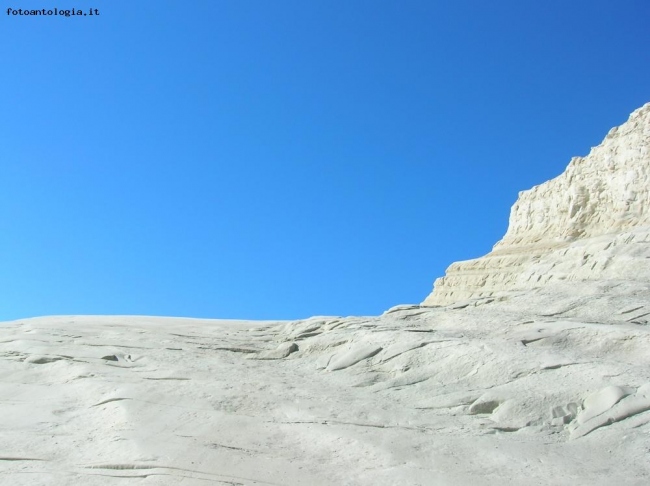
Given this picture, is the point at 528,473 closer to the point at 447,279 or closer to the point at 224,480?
the point at 224,480

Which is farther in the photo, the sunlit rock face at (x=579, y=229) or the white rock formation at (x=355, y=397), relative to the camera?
the sunlit rock face at (x=579, y=229)

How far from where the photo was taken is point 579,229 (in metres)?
24.1

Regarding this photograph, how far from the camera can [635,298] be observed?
42.0ft

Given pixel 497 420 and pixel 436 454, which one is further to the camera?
pixel 497 420

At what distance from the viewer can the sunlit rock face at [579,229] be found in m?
17.8

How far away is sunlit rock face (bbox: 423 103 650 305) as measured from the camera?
1784 centimetres

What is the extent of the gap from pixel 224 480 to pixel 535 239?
22.3 m

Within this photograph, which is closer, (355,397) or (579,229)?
(355,397)

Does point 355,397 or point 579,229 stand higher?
point 579,229

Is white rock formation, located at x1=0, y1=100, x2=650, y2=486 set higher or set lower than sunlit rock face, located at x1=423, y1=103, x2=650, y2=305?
lower

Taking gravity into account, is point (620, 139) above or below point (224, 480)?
above

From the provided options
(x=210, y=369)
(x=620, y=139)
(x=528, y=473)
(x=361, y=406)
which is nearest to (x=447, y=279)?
(x=620, y=139)

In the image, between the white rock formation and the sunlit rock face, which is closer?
the white rock formation

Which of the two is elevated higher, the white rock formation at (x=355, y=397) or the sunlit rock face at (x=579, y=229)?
the sunlit rock face at (x=579, y=229)
